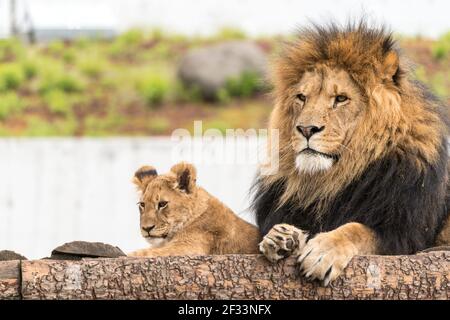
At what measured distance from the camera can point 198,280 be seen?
462cm

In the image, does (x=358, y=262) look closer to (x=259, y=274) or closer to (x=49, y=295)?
(x=259, y=274)

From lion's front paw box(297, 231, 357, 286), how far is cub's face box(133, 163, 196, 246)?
1.05 meters

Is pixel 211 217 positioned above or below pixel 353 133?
below

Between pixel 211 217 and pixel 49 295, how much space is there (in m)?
1.41

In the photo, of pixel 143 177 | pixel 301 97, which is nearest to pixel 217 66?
pixel 143 177

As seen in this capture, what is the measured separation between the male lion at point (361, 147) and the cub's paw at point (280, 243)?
1.83ft

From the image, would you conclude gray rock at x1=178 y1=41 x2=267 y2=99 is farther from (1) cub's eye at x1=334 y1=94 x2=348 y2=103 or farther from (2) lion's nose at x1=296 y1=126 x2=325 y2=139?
(2) lion's nose at x1=296 y1=126 x2=325 y2=139

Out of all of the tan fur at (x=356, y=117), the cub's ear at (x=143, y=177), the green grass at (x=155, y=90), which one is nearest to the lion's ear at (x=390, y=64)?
the tan fur at (x=356, y=117)

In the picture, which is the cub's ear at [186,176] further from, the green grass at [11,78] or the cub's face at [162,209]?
the green grass at [11,78]

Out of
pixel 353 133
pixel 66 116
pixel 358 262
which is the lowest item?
pixel 66 116

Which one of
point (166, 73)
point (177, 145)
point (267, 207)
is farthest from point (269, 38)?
point (267, 207)

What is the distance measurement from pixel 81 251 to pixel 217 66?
14.7 m

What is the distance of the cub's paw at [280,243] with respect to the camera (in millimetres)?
4633

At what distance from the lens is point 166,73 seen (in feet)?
66.2
